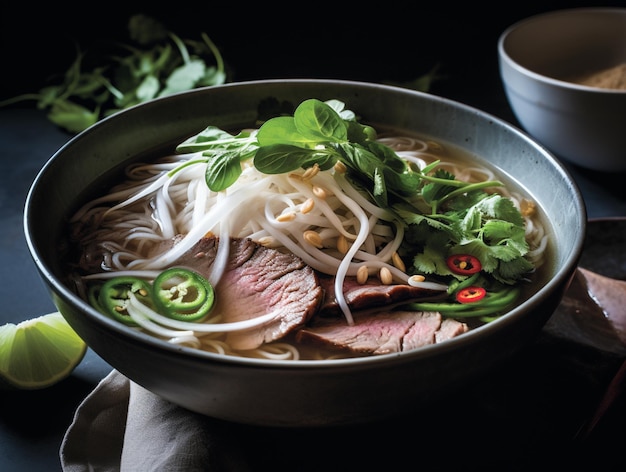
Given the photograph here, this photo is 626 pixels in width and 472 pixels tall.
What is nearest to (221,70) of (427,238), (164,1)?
(164,1)

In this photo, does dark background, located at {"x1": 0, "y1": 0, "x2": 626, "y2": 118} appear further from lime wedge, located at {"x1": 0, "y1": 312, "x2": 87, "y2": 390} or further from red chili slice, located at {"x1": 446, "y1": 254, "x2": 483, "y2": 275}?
lime wedge, located at {"x1": 0, "y1": 312, "x2": 87, "y2": 390}

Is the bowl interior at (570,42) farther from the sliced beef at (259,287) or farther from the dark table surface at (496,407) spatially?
the sliced beef at (259,287)

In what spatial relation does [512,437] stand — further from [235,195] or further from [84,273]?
[84,273]

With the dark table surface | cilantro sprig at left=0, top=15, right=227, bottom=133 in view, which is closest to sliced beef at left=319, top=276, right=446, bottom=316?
the dark table surface

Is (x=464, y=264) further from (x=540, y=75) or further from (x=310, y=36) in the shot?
(x=310, y=36)

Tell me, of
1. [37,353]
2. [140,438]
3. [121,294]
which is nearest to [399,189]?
[121,294]

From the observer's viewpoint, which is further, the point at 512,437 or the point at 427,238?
the point at 427,238
